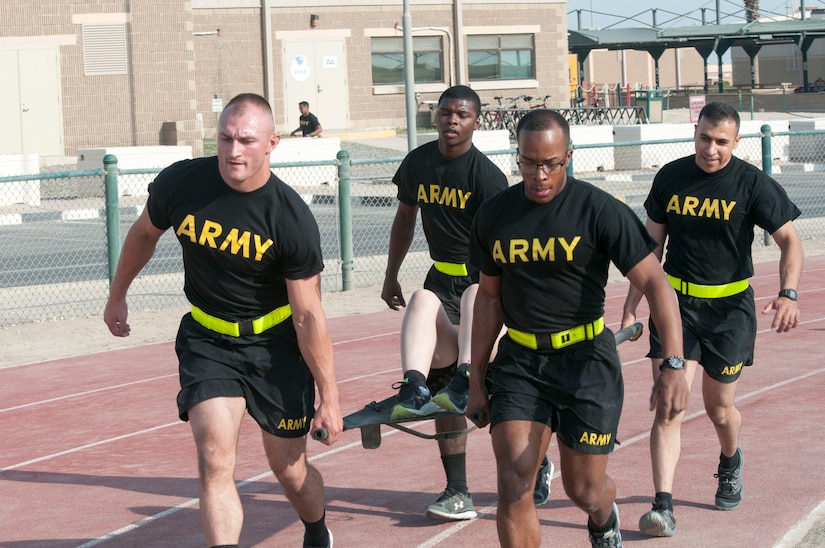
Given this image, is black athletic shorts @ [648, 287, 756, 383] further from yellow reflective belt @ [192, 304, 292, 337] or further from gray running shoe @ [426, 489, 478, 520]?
yellow reflective belt @ [192, 304, 292, 337]

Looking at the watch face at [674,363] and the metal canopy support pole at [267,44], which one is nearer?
the watch face at [674,363]

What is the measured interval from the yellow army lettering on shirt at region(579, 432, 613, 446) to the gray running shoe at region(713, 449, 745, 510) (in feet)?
5.73

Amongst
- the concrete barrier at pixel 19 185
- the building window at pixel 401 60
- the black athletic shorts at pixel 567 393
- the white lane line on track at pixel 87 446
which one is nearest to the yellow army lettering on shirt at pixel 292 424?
the black athletic shorts at pixel 567 393

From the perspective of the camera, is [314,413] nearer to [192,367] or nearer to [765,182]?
[192,367]

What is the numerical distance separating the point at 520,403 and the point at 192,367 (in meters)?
1.43

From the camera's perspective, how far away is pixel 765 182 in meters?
6.63

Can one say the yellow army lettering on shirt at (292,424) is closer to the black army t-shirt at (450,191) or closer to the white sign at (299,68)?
the black army t-shirt at (450,191)

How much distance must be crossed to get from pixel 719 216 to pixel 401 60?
38001 millimetres

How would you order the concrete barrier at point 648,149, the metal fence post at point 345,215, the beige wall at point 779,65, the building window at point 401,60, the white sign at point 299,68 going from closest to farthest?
the metal fence post at point 345,215 → the concrete barrier at point 648,149 → the white sign at point 299,68 → the building window at point 401,60 → the beige wall at point 779,65

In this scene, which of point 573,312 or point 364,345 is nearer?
point 573,312

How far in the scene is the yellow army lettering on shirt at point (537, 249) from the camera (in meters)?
5.08

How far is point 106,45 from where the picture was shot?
33.7 meters

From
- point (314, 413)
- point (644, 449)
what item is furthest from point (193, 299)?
point (644, 449)

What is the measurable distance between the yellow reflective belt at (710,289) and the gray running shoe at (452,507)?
1602 mm
